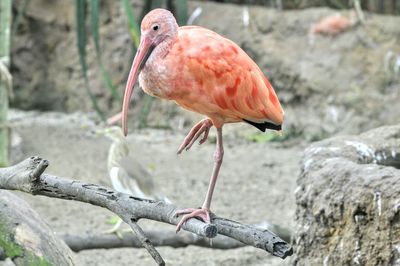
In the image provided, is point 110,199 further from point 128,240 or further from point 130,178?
point 130,178

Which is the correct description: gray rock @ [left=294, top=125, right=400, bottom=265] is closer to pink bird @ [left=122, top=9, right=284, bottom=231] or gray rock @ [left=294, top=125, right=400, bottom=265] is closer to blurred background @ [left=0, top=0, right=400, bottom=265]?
pink bird @ [left=122, top=9, right=284, bottom=231]

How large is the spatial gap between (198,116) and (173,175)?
1495 millimetres

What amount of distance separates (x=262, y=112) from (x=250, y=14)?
5.74m

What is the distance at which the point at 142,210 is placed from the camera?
331 centimetres

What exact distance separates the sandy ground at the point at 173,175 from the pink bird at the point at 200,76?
2.04 metres

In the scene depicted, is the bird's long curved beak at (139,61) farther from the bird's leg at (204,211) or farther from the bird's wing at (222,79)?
the bird's leg at (204,211)

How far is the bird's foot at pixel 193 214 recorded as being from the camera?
3.42 meters

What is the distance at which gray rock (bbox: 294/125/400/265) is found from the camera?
3879mm

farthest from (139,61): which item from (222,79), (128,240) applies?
(128,240)

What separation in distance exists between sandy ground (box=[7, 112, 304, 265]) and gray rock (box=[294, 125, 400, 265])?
131 cm

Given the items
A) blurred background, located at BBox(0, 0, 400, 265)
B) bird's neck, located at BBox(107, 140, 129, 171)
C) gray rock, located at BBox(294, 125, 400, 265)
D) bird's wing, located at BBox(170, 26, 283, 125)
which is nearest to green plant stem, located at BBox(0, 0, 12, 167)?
blurred background, located at BBox(0, 0, 400, 265)

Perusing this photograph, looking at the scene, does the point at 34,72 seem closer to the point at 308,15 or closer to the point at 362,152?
the point at 308,15

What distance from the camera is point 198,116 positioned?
929 centimetres

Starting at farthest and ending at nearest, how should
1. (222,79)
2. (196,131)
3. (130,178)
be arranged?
(130,178), (196,131), (222,79)
